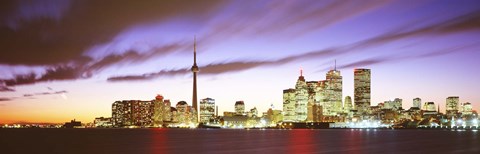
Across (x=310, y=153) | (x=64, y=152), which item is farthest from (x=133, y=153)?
(x=310, y=153)

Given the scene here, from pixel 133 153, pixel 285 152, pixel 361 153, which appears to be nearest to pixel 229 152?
pixel 285 152

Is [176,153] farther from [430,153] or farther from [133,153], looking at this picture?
[430,153]

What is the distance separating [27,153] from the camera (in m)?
79.9

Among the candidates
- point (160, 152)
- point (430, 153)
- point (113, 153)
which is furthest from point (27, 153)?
point (430, 153)

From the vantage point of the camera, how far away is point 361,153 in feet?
271

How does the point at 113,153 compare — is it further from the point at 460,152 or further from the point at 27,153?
the point at 460,152

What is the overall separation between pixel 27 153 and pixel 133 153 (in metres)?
15.7

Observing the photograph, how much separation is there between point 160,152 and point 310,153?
75.9ft

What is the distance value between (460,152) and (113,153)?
53.9 meters

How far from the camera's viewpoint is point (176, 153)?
80438 millimetres

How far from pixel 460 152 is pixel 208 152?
130 feet

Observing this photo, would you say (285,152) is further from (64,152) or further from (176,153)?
(64,152)

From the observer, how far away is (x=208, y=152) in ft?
274

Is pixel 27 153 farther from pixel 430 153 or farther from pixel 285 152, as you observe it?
pixel 430 153
